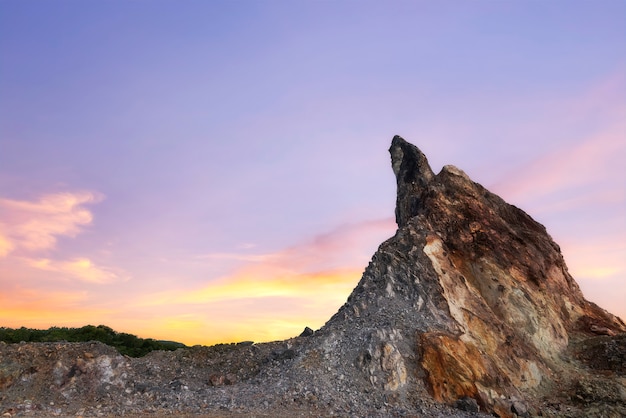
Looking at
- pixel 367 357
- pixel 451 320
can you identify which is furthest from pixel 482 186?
pixel 367 357

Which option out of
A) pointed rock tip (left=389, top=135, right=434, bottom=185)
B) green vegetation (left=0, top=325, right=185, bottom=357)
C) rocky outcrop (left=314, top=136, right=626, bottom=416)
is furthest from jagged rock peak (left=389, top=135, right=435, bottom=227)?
green vegetation (left=0, top=325, right=185, bottom=357)

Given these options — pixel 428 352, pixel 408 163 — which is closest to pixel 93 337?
pixel 408 163

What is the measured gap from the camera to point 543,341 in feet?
146

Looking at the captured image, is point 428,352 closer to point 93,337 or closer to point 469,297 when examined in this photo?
point 469,297

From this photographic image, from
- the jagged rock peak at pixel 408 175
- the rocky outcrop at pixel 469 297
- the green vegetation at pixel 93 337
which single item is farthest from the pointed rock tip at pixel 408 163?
the green vegetation at pixel 93 337

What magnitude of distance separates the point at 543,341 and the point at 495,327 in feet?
20.4

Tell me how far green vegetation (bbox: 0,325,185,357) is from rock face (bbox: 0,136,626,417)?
19127 mm

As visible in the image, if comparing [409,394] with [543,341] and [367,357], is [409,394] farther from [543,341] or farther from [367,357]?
[543,341]

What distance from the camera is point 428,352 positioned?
3469 centimetres

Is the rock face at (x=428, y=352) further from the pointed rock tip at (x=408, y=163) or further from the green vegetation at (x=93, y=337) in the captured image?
the green vegetation at (x=93, y=337)

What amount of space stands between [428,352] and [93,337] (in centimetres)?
3924

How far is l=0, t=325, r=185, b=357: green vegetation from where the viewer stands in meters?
56.6

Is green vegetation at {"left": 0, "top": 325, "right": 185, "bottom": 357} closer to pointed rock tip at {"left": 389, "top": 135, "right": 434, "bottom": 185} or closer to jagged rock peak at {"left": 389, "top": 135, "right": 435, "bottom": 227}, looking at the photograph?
jagged rock peak at {"left": 389, "top": 135, "right": 435, "bottom": 227}

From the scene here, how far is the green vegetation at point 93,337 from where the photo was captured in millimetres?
56594
